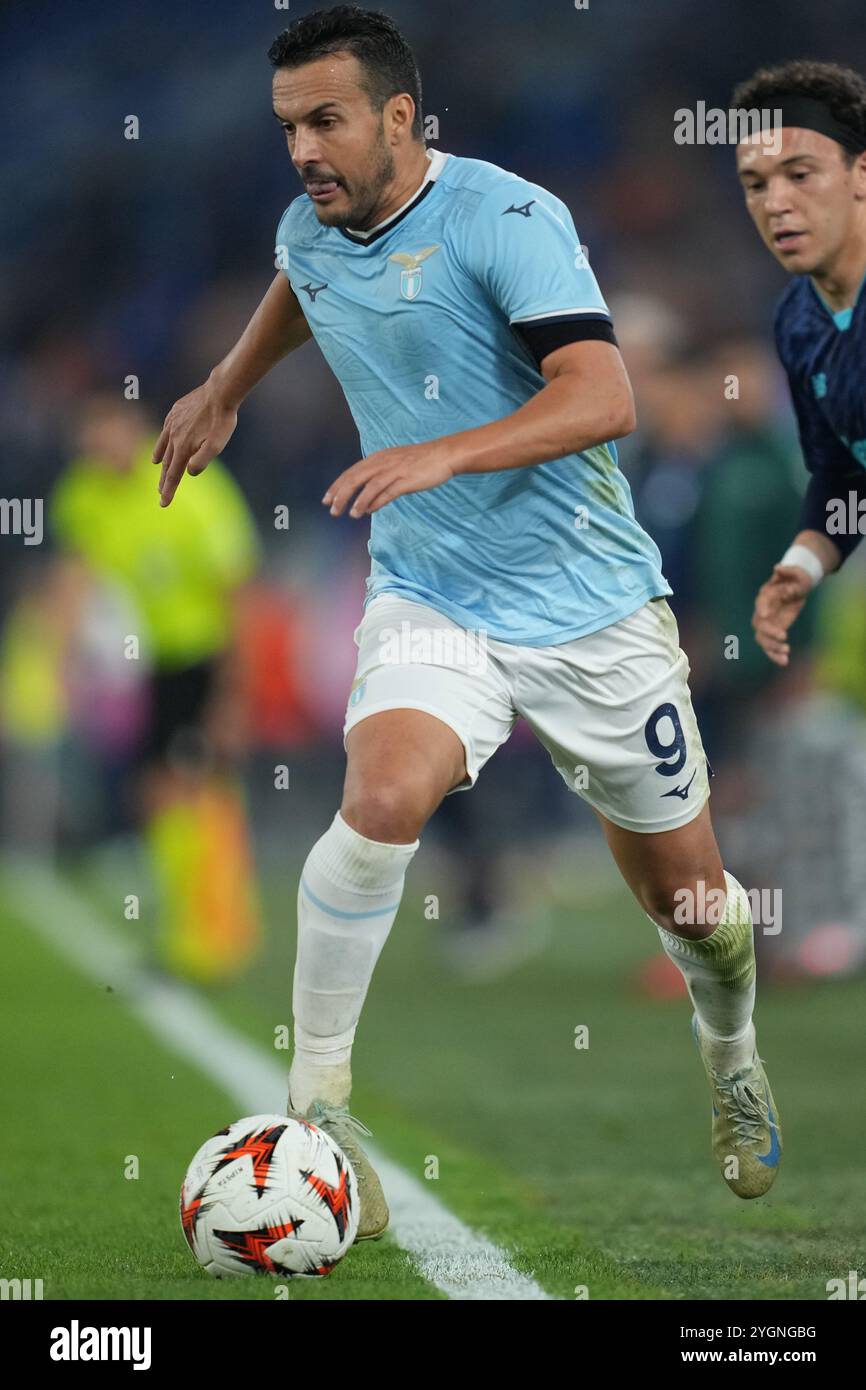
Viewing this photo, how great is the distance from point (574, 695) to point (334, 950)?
2.56 feet

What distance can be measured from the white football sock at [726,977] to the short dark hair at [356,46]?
76.0 inches

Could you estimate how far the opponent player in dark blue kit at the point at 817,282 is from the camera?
4609 mm

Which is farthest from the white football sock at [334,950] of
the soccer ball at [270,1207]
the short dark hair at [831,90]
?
the short dark hair at [831,90]

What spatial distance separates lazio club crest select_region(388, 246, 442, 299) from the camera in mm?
4191

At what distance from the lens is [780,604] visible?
4.86 m

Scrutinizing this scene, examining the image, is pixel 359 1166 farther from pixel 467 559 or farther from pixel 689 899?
pixel 467 559


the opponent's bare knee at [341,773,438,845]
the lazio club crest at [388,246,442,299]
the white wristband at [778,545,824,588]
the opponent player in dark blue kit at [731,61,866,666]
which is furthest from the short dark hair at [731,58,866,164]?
the opponent's bare knee at [341,773,438,845]

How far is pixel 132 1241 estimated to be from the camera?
13.9 feet

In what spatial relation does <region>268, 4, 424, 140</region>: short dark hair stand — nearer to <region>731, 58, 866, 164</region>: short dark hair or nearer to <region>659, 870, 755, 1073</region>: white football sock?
<region>731, 58, 866, 164</region>: short dark hair

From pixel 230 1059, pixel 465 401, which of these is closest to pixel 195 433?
pixel 465 401

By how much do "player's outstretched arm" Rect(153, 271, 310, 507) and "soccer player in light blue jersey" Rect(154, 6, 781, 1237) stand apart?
0.6 inches

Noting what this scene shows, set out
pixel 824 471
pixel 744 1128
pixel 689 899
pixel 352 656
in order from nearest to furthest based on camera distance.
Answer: pixel 689 899
pixel 744 1128
pixel 824 471
pixel 352 656

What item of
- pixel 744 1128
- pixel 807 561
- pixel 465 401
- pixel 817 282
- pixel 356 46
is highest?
pixel 356 46
